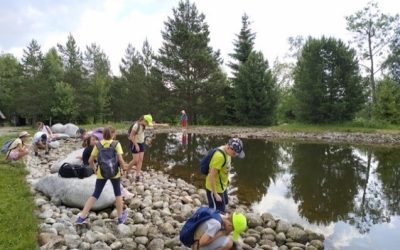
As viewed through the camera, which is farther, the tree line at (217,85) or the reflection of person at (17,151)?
the tree line at (217,85)

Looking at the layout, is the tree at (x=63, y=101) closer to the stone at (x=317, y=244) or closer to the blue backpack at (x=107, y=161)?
the blue backpack at (x=107, y=161)

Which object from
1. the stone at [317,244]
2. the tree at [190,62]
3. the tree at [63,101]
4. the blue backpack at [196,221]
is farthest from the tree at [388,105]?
the tree at [63,101]

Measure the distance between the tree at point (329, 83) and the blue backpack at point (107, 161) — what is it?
2836 cm

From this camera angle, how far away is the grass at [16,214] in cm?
567

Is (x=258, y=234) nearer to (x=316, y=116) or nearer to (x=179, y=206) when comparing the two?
(x=179, y=206)

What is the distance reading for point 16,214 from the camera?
6758 millimetres

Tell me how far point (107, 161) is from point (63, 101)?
37.5m

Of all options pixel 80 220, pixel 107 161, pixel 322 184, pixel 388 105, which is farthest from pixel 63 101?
pixel 107 161

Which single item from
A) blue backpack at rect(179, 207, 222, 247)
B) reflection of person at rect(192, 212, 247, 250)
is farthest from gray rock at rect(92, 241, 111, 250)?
reflection of person at rect(192, 212, 247, 250)

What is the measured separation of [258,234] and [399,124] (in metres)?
28.2

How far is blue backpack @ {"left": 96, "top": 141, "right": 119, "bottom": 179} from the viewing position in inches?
261

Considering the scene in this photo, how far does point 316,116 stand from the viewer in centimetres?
3325

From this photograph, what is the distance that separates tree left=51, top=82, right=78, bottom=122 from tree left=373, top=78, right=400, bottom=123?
3186cm

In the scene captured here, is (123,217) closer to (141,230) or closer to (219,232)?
(141,230)
